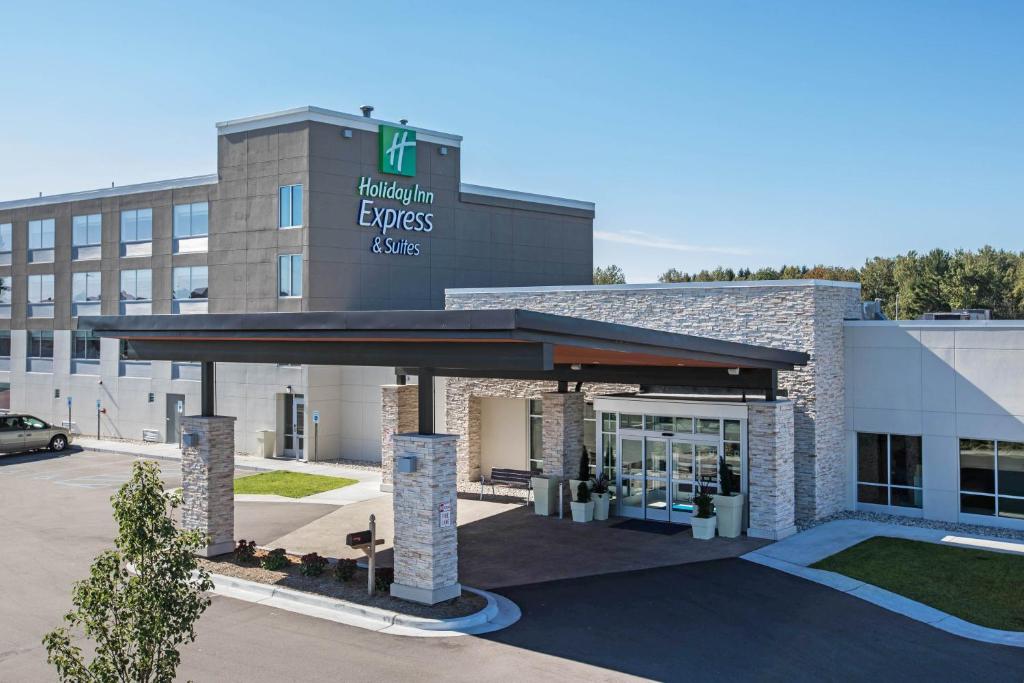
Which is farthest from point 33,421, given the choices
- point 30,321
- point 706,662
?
point 706,662

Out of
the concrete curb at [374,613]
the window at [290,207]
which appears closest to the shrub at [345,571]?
the concrete curb at [374,613]

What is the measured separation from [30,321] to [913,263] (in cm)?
7688

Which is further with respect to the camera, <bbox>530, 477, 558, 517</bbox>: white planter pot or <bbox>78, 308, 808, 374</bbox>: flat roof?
<bbox>530, 477, 558, 517</bbox>: white planter pot

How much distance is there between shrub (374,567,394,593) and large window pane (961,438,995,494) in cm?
1395

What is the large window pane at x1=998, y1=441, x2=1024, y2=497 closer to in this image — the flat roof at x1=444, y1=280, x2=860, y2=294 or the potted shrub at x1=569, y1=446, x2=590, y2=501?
the flat roof at x1=444, y1=280, x2=860, y2=294

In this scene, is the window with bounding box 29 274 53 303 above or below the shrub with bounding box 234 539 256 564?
above

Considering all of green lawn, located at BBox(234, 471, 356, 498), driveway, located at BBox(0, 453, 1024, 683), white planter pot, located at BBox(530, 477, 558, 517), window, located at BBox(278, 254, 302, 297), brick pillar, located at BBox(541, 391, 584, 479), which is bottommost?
driveway, located at BBox(0, 453, 1024, 683)

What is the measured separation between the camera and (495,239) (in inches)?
1510

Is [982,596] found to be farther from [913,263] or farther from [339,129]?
[913,263]

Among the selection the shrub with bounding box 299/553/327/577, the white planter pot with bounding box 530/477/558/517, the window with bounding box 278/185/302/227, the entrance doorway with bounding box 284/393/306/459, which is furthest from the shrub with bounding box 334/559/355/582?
the window with bounding box 278/185/302/227

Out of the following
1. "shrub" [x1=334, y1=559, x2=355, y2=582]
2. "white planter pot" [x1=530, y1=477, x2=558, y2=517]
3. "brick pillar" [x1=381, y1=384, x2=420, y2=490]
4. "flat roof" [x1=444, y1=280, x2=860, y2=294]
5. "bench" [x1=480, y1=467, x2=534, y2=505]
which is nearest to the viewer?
"shrub" [x1=334, y1=559, x2=355, y2=582]

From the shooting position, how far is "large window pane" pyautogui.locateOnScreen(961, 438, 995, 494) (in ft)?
68.6

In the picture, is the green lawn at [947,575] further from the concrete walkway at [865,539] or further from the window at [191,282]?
the window at [191,282]

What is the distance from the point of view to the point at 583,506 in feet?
70.9
